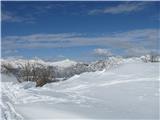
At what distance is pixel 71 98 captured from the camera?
454 inches

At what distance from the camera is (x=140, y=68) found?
15828 mm

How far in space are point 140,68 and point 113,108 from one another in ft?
23.5

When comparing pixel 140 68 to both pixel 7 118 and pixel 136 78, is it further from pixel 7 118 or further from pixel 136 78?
pixel 7 118

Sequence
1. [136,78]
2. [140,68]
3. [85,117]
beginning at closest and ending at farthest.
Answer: [85,117] < [136,78] < [140,68]

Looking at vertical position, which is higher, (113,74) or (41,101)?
(113,74)

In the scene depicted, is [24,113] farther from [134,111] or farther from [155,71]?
[155,71]

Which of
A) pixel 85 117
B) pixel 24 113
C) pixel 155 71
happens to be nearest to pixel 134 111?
pixel 85 117

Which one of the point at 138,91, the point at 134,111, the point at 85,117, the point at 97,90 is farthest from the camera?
the point at 97,90

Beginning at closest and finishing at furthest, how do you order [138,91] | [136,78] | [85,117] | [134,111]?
[85,117] < [134,111] < [138,91] < [136,78]

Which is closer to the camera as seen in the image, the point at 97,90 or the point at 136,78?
the point at 97,90

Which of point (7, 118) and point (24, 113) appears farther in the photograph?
point (24, 113)

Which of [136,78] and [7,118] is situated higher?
[136,78]

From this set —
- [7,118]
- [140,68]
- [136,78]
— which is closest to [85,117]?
[7,118]

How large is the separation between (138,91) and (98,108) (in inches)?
99.3
